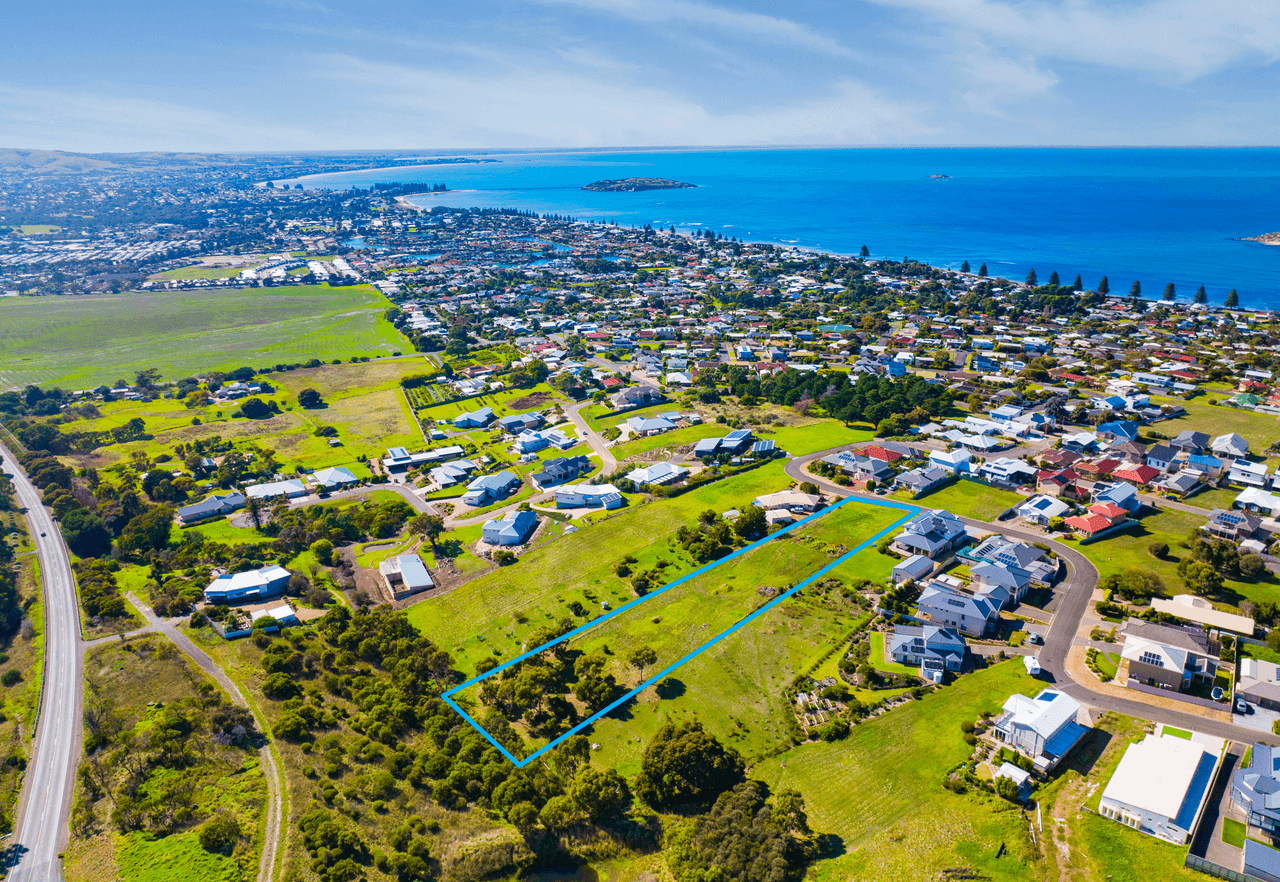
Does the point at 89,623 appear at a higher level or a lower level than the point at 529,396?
lower

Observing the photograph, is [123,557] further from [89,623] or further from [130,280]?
[130,280]

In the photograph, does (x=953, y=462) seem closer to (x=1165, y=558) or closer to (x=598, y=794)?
(x=1165, y=558)

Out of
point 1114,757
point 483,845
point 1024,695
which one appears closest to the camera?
point 483,845

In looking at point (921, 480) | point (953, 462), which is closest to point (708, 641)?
point (921, 480)

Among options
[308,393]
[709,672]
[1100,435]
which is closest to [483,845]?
[709,672]

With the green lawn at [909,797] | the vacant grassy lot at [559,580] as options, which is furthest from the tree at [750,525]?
the green lawn at [909,797]

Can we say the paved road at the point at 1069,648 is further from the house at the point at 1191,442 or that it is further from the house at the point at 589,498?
the house at the point at 589,498
